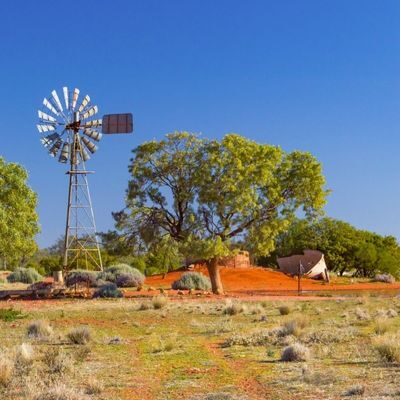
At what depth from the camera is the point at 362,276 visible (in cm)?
7656

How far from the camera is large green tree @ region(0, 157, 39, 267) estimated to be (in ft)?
150

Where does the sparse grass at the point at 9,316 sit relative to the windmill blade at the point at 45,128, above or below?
below

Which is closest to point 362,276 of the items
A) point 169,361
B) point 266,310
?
point 266,310

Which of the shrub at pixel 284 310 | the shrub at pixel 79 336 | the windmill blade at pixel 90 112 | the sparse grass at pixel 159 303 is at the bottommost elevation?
the shrub at pixel 79 336

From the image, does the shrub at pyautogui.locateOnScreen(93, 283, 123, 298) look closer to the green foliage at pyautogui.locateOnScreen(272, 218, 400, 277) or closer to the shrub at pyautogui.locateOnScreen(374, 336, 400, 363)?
the shrub at pyautogui.locateOnScreen(374, 336, 400, 363)

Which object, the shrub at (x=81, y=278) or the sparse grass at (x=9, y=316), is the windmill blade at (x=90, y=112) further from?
the sparse grass at (x=9, y=316)

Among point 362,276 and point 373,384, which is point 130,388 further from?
point 362,276

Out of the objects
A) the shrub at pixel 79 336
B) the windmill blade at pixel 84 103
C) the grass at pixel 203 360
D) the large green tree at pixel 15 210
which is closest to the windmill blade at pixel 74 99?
the windmill blade at pixel 84 103

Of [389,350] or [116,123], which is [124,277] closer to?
[116,123]

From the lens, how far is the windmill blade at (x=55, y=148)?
161ft

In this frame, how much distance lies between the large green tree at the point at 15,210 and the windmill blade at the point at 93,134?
5.50 m

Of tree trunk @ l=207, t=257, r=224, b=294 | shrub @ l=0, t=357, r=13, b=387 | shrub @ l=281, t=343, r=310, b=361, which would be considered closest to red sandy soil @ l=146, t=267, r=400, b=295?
tree trunk @ l=207, t=257, r=224, b=294

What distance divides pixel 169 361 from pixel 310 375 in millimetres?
3805

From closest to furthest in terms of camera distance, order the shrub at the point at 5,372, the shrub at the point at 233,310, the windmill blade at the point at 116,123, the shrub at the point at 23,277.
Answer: the shrub at the point at 5,372, the shrub at the point at 233,310, the windmill blade at the point at 116,123, the shrub at the point at 23,277
